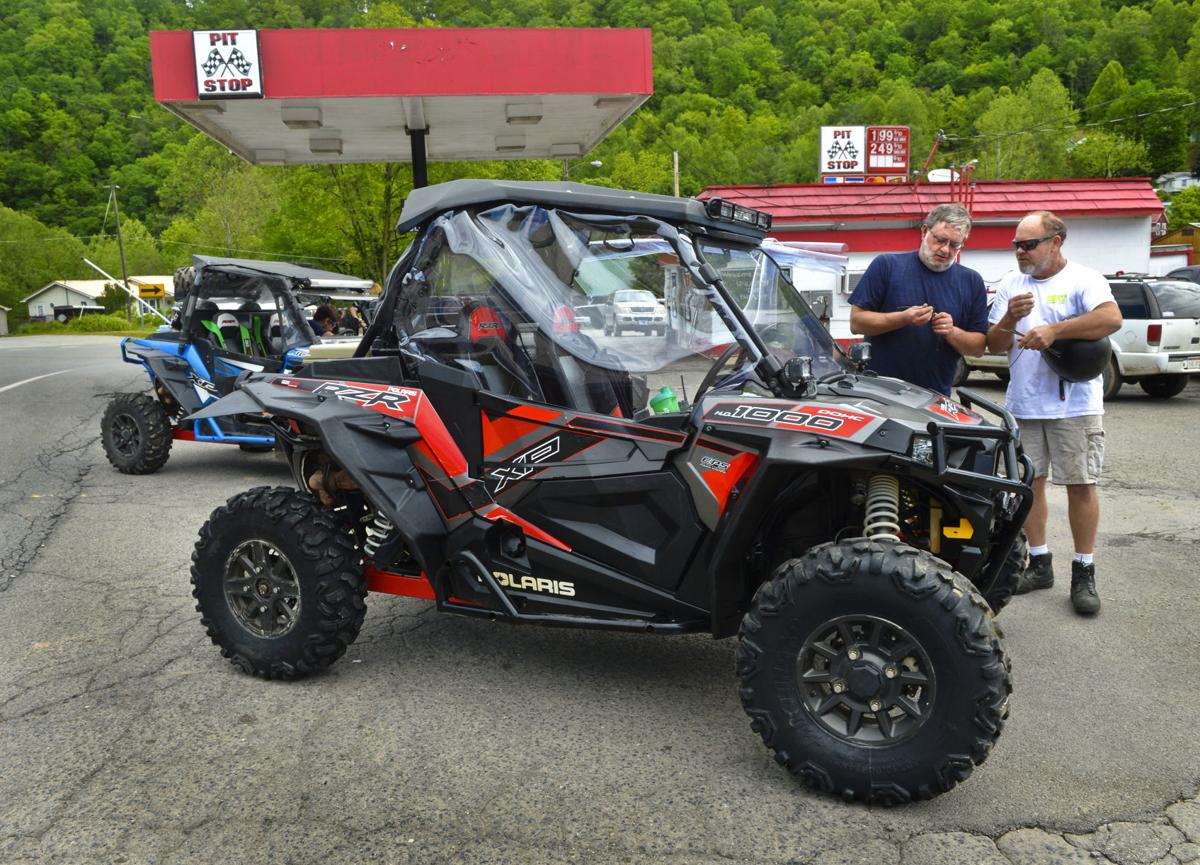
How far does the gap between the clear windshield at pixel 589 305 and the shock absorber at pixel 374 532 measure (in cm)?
89

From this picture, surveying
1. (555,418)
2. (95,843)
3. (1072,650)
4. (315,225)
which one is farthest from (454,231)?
(315,225)

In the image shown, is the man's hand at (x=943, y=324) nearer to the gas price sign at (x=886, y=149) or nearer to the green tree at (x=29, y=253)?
the gas price sign at (x=886, y=149)

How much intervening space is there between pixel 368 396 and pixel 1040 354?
11.3 feet

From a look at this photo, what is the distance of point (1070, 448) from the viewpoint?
5098 mm

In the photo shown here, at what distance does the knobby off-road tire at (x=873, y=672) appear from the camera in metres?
3.04

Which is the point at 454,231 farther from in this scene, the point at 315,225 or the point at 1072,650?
the point at 315,225

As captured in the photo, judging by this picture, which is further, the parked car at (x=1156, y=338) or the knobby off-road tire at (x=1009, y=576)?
the parked car at (x=1156, y=338)

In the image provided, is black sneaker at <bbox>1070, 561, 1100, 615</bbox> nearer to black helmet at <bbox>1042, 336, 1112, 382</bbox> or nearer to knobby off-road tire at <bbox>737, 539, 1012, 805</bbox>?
black helmet at <bbox>1042, 336, 1112, 382</bbox>

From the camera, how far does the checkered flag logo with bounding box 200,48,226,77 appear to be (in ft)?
43.1

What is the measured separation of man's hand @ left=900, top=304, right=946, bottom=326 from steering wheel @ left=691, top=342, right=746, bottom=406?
1322 mm

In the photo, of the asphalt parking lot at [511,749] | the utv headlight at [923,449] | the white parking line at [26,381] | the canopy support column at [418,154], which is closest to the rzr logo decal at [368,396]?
the asphalt parking lot at [511,749]

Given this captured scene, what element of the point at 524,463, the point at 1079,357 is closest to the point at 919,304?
the point at 1079,357

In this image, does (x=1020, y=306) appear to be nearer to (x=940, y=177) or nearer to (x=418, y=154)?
(x=418, y=154)

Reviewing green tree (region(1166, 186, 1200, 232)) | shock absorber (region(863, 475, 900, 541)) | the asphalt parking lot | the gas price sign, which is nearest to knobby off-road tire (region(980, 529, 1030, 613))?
the asphalt parking lot
